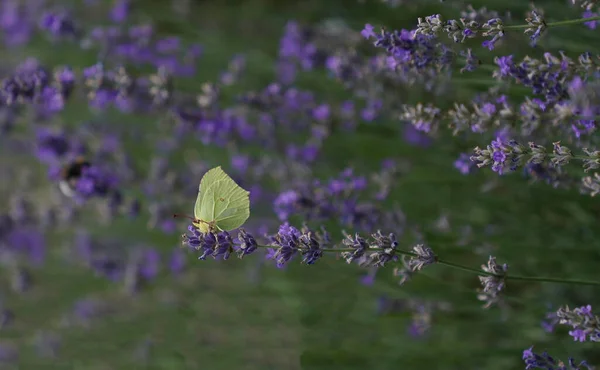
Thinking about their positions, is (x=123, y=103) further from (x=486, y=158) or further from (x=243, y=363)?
(x=486, y=158)

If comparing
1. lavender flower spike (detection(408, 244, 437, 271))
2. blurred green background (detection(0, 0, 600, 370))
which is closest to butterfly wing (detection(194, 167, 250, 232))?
lavender flower spike (detection(408, 244, 437, 271))

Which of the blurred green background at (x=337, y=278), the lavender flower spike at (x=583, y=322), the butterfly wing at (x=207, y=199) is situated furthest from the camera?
the blurred green background at (x=337, y=278)

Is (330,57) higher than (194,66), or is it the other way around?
(194,66)

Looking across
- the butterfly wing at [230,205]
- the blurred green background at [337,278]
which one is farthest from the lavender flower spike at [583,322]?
the butterfly wing at [230,205]

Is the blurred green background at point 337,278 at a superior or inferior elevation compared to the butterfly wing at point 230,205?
superior

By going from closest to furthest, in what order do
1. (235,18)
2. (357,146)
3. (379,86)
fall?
(379,86), (357,146), (235,18)

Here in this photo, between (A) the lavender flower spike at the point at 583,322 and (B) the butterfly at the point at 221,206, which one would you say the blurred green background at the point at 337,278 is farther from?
(B) the butterfly at the point at 221,206

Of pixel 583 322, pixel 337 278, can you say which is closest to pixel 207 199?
pixel 583 322

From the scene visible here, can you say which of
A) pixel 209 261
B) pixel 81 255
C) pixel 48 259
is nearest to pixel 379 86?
pixel 209 261

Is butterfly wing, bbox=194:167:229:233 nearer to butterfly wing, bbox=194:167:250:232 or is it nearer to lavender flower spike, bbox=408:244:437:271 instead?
butterfly wing, bbox=194:167:250:232
